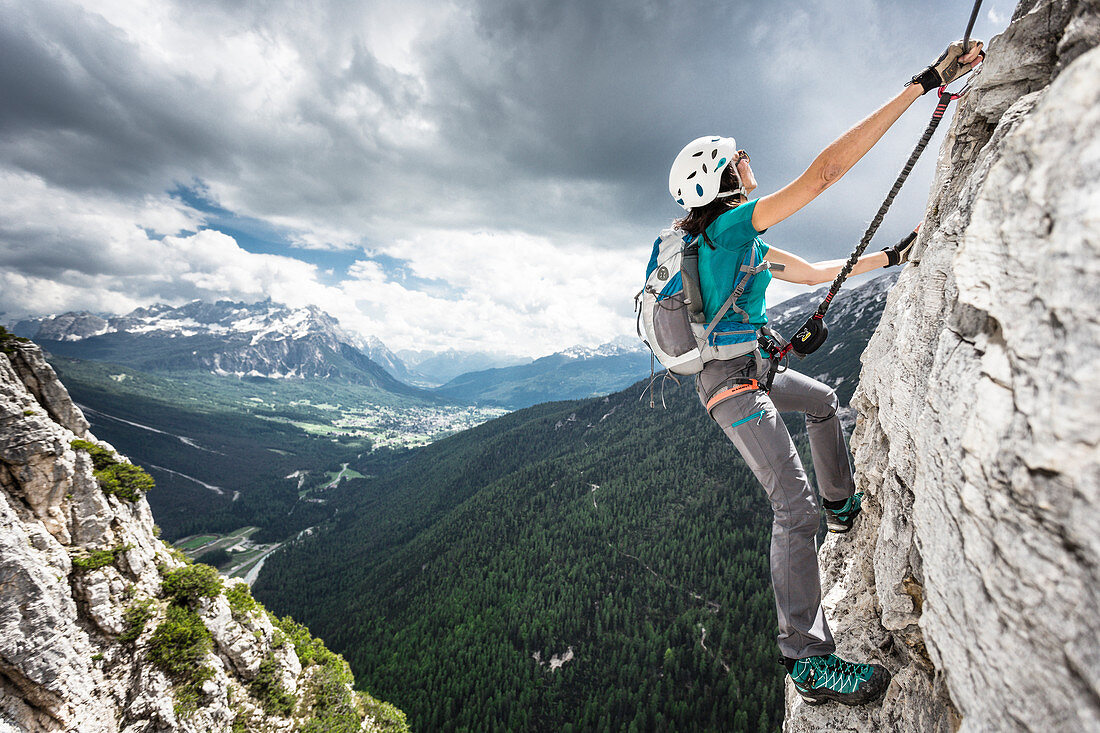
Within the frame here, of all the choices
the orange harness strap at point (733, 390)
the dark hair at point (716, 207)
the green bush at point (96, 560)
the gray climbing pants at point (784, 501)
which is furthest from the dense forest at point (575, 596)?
the dark hair at point (716, 207)

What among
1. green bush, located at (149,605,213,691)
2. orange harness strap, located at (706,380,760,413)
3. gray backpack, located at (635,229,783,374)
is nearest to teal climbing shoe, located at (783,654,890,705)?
orange harness strap, located at (706,380,760,413)

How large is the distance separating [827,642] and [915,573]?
1.23 m

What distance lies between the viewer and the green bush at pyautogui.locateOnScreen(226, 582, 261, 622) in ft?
96.3

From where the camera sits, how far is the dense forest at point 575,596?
6244 centimetres

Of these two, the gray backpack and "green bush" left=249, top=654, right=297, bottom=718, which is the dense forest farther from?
the gray backpack

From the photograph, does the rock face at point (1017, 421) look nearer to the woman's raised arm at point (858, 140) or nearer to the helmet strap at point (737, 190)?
the woman's raised arm at point (858, 140)

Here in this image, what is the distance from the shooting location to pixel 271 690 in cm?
2814

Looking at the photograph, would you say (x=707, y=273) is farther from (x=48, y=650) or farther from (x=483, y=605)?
(x=483, y=605)

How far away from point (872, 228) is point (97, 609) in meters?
31.7

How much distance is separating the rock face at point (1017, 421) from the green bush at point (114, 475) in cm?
3264

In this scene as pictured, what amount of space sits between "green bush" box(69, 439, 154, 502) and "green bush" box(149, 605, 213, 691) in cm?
736

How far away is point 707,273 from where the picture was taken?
5070 millimetres

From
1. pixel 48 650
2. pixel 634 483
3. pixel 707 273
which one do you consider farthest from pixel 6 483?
pixel 634 483

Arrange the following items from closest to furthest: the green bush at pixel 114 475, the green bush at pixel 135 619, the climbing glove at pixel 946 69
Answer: the climbing glove at pixel 946 69
the green bush at pixel 135 619
the green bush at pixel 114 475
